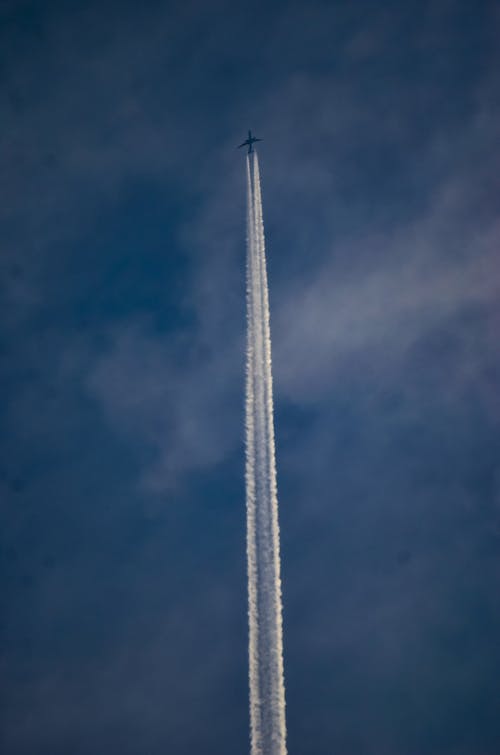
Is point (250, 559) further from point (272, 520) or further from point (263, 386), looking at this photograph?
point (263, 386)

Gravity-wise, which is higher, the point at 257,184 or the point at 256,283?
the point at 257,184

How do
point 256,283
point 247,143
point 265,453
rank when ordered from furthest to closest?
1. point 247,143
2. point 256,283
3. point 265,453

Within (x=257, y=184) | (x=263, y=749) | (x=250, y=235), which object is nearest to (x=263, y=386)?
(x=250, y=235)

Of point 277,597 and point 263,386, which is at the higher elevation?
point 263,386

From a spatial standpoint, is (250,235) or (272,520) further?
(250,235)

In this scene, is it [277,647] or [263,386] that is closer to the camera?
[277,647]

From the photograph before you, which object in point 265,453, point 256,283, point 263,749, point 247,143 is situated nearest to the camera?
point 263,749

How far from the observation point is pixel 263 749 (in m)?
59.6

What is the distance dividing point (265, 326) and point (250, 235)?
1188cm

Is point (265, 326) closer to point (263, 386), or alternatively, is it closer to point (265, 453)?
point (263, 386)

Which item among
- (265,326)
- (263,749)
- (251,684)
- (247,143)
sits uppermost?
(247,143)

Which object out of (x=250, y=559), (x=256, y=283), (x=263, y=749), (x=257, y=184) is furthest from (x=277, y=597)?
(x=257, y=184)

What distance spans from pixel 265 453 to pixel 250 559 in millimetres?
11342

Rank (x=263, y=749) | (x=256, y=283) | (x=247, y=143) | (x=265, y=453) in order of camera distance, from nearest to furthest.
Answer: (x=263, y=749), (x=265, y=453), (x=256, y=283), (x=247, y=143)
